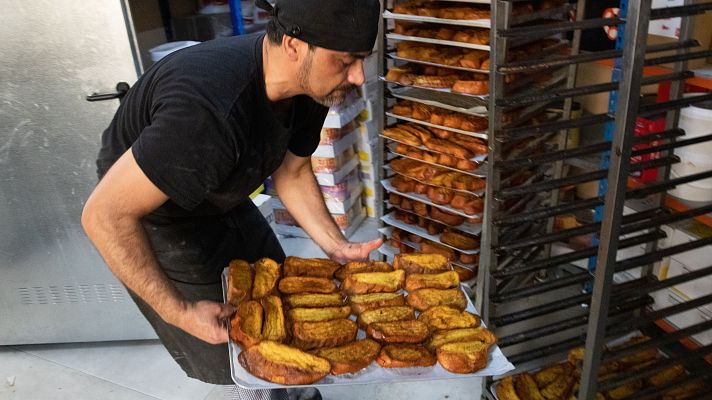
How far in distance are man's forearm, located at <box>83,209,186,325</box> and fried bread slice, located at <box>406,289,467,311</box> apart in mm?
749

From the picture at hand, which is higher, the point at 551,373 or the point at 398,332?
the point at 398,332

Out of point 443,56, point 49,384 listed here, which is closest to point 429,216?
point 443,56

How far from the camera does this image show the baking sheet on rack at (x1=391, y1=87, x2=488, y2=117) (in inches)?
112

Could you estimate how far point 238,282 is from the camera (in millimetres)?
1939

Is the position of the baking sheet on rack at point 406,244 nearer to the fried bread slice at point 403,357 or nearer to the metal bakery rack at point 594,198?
the metal bakery rack at point 594,198

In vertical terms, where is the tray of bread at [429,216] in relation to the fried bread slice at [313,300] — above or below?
below

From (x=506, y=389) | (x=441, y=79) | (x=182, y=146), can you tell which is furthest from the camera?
(x=441, y=79)

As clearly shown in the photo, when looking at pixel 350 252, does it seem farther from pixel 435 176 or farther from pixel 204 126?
pixel 435 176

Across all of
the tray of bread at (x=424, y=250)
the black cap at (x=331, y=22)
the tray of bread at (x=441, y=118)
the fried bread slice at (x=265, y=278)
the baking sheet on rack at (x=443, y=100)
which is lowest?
the tray of bread at (x=424, y=250)

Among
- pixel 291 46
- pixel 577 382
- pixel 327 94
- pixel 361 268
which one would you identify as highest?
pixel 291 46

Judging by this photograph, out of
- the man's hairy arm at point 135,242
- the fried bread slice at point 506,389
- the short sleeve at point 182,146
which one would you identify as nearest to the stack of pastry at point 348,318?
the man's hairy arm at point 135,242

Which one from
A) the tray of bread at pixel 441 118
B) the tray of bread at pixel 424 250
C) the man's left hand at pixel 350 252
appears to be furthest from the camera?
the tray of bread at pixel 424 250

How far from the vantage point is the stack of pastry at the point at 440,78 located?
9.10ft

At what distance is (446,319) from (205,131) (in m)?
0.94
